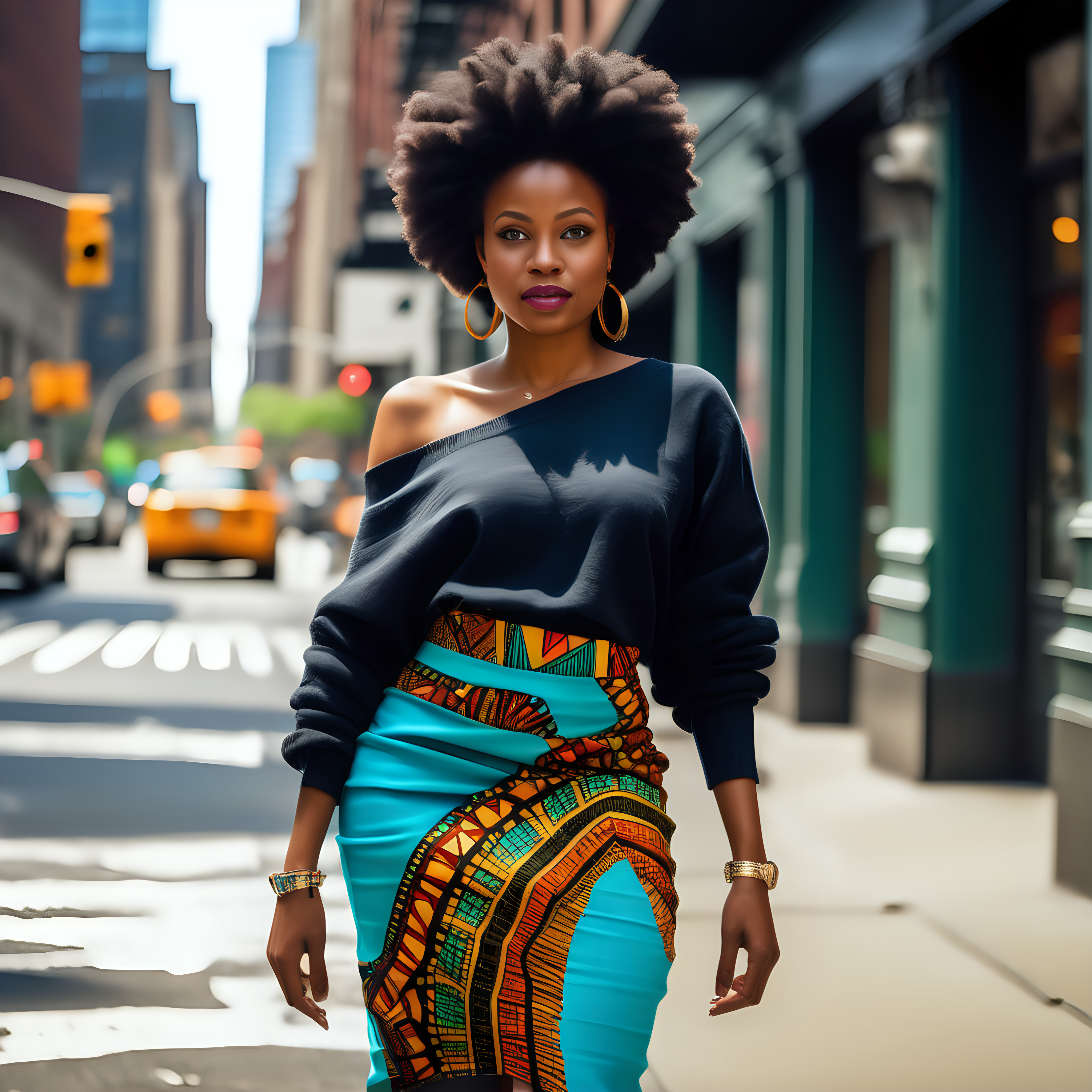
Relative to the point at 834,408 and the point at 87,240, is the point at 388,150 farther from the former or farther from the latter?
the point at 834,408

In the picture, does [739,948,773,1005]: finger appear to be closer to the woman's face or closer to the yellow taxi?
the woman's face

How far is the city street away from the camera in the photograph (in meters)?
3.97

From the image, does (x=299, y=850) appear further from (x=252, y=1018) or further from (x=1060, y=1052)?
(x=1060, y=1052)

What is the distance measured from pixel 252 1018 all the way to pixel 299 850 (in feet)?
7.79

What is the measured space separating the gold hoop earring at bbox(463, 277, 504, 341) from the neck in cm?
6

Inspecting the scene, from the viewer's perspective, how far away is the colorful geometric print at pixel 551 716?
2092 millimetres

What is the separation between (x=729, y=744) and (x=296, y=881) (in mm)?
667

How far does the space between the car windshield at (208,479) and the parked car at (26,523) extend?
243cm

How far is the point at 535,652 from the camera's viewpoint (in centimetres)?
211

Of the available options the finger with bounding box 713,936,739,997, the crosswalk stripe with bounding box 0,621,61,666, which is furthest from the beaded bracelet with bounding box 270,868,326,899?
the crosswalk stripe with bounding box 0,621,61,666

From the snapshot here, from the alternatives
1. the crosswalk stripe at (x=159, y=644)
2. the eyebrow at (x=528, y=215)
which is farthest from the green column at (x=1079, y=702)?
the crosswalk stripe at (x=159, y=644)

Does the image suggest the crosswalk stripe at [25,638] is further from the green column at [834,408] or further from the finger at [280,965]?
the finger at [280,965]

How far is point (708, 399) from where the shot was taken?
89.3 inches

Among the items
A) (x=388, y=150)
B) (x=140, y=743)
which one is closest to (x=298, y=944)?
(x=140, y=743)
